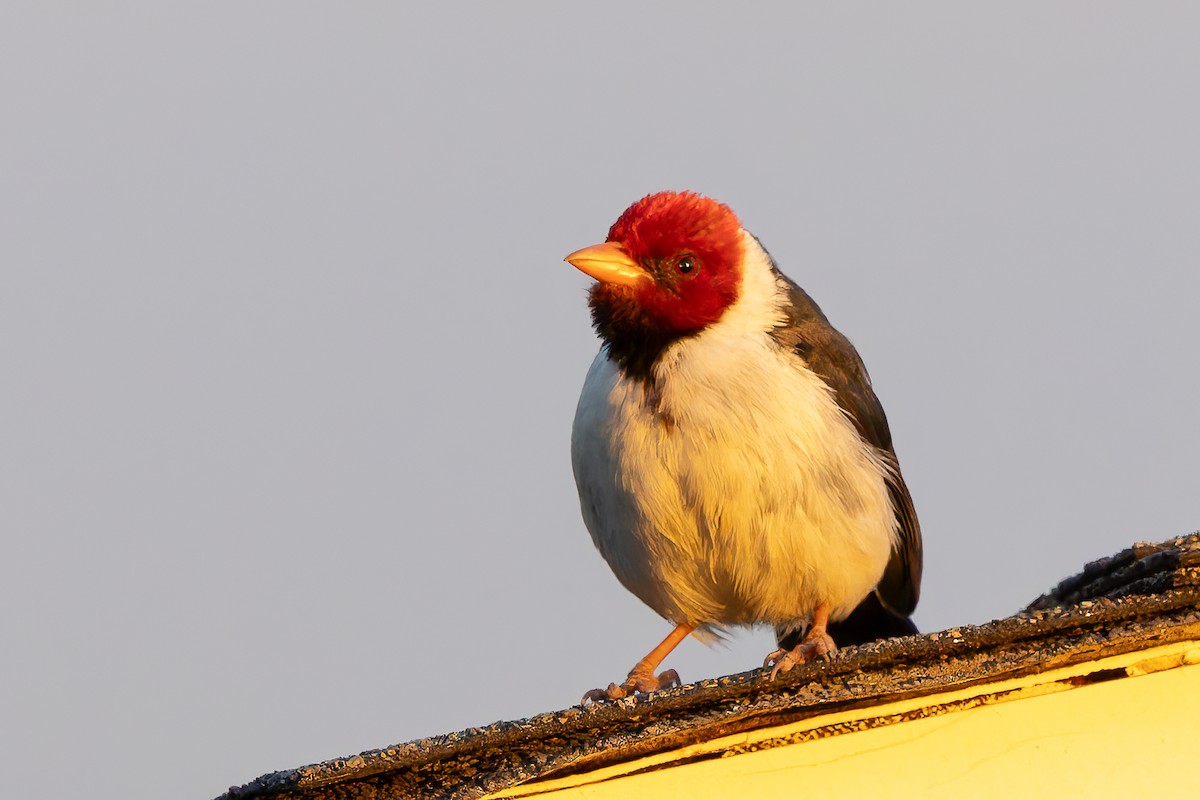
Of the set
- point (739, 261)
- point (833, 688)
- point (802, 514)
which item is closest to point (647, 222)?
point (739, 261)

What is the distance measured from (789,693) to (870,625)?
7.71 ft

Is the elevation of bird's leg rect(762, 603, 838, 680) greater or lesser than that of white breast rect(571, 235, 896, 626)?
lesser

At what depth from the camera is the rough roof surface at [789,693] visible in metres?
3.84

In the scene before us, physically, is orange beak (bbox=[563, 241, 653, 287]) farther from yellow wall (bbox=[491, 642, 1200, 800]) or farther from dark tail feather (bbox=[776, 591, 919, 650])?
yellow wall (bbox=[491, 642, 1200, 800])

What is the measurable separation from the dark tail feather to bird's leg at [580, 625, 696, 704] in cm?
69

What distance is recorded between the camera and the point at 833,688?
12.8ft

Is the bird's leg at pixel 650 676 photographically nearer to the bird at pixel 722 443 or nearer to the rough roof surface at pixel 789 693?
the bird at pixel 722 443

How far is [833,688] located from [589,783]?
70 centimetres

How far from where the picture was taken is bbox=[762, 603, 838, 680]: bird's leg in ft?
14.7

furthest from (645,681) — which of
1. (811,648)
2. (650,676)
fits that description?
(811,648)

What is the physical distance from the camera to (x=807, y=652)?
4957 mm

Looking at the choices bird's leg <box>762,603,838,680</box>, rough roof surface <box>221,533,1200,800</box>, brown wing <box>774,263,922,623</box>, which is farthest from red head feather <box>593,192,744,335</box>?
rough roof surface <box>221,533,1200,800</box>

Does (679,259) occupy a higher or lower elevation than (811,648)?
higher

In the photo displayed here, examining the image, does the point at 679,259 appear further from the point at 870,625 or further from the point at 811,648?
the point at 870,625
